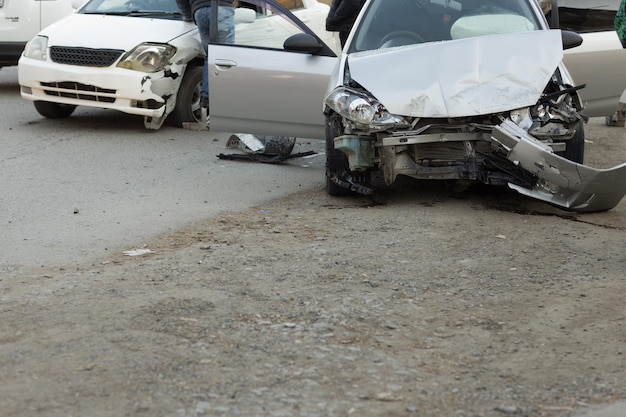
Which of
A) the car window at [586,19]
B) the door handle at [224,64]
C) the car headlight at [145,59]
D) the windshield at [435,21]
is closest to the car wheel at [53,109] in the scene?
the car headlight at [145,59]

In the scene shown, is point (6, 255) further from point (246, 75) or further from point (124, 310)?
point (246, 75)

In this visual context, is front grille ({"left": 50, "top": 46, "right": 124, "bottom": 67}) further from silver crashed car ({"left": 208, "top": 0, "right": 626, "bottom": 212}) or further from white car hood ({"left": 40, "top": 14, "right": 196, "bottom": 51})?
silver crashed car ({"left": 208, "top": 0, "right": 626, "bottom": 212})

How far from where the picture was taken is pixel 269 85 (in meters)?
9.85

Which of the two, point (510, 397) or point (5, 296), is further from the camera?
point (5, 296)

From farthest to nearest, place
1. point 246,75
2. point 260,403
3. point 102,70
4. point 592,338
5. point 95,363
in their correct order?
point 102,70 → point 246,75 → point 592,338 → point 95,363 → point 260,403

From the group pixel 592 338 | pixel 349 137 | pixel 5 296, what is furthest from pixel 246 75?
pixel 592 338

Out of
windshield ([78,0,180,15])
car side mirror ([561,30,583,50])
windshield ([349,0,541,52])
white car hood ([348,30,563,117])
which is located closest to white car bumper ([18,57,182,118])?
windshield ([78,0,180,15])

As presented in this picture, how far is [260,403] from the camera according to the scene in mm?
4305

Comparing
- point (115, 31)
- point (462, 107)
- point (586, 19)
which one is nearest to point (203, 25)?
point (115, 31)

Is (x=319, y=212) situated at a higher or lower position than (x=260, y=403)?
lower

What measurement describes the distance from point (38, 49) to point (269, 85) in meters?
3.57

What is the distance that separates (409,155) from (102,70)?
15.9 feet

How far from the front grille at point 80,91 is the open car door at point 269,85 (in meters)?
2.09

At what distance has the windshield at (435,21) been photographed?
895cm
